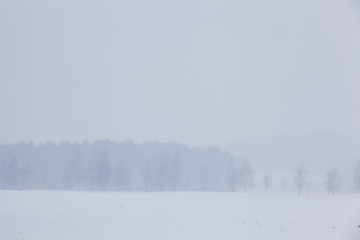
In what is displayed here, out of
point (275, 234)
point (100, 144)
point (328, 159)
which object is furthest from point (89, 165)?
point (328, 159)

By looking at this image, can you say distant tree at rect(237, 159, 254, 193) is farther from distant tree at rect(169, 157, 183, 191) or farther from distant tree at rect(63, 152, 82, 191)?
distant tree at rect(63, 152, 82, 191)

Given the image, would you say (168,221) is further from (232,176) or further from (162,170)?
(232,176)

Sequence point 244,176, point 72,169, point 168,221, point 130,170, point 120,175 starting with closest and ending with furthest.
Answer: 1. point 168,221
2. point 120,175
3. point 244,176
4. point 72,169
5. point 130,170

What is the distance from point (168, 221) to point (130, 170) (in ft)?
240

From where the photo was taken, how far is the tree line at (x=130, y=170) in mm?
78000

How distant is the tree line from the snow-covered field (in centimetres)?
3847

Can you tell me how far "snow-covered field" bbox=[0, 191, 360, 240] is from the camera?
21406 millimetres

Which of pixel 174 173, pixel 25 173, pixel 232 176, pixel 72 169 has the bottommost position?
pixel 25 173

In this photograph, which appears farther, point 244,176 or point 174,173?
point 244,176

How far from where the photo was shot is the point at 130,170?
325 ft

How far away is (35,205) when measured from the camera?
35.3m

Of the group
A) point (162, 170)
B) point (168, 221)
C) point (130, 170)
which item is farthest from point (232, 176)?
point (168, 221)

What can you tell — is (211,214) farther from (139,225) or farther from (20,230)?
(20,230)

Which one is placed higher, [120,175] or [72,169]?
[72,169]
